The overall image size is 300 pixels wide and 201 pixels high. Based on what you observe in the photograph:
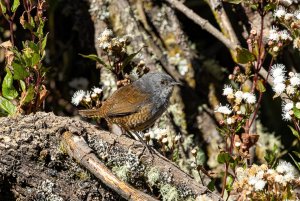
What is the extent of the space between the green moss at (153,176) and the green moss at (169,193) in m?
0.05

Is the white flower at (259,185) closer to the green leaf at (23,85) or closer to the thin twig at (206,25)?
the green leaf at (23,85)

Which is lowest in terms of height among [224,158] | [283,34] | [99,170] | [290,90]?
[99,170]

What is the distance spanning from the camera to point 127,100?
446 centimetres

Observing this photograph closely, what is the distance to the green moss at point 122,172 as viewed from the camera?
3451mm

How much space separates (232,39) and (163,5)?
0.93 meters

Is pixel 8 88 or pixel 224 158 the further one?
pixel 8 88

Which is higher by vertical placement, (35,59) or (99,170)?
(35,59)

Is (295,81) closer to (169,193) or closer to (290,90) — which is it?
(290,90)

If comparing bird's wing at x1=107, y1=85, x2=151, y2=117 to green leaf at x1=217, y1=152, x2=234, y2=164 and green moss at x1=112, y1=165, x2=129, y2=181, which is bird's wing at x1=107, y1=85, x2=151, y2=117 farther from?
green leaf at x1=217, y1=152, x2=234, y2=164

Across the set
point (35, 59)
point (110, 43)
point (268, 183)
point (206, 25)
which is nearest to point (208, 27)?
point (206, 25)

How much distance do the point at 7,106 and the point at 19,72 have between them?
0.76 feet

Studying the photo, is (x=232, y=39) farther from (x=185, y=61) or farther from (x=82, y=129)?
(x=82, y=129)

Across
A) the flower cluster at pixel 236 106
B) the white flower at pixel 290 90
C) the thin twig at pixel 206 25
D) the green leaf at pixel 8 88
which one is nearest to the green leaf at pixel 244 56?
the flower cluster at pixel 236 106

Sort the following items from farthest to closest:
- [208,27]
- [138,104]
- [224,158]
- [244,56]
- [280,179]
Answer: [208,27], [138,104], [244,56], [224,158], [280,179]
